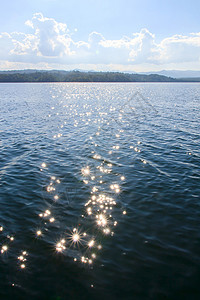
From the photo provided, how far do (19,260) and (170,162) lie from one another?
58.4 feet

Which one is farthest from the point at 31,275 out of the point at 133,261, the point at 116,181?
the point at 116,181

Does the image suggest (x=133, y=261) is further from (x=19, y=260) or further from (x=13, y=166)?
(x=13, y=166)

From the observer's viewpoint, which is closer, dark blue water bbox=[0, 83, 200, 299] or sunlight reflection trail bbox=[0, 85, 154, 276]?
dark blue water bbox=[0, 83, 200, 299]

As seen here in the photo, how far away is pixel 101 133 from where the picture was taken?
35406 mm

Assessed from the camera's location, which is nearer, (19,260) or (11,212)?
(19,260)

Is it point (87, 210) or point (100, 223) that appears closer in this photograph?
point (100, 223)

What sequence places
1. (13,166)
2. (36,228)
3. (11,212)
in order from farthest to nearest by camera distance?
(13,166) < (11,212) < (36,228)

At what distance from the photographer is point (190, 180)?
1772 centimetres

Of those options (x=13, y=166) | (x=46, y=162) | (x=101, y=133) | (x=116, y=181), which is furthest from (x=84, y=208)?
Answer: (x=101, y=133)

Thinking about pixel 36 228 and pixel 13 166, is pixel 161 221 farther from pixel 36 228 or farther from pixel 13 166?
pixel 13 166

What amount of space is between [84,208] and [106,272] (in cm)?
525

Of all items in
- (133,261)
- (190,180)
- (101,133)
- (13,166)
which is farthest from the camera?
(101,133)

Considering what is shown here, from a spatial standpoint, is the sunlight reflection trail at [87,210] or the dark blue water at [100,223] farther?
the sunlight reflection trail at [87,210]

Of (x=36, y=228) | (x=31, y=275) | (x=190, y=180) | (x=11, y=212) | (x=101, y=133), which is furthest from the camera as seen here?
(x=101, y=133)
